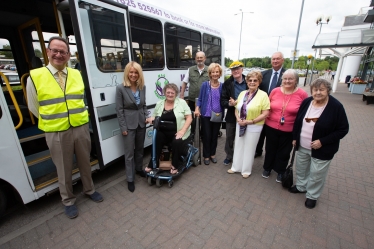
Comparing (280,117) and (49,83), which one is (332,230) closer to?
(280,117)

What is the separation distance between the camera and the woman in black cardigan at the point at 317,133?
7.62ft

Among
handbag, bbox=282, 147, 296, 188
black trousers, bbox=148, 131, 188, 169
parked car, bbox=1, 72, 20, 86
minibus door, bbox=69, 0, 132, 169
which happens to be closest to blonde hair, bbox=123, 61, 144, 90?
minibus door, bbox=69, 0, 132, 169

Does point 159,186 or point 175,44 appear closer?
point 159,186

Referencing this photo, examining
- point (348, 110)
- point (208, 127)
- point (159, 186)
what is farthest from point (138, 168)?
point (348, 110)

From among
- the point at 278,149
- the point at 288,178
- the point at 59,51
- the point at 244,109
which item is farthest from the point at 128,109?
the point at 288,178

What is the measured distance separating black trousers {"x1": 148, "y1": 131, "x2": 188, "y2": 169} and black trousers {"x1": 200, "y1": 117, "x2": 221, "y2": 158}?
576mm

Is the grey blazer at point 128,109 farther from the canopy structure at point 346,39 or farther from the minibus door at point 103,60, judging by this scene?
the canopy structure at point 346,39

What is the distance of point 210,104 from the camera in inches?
139

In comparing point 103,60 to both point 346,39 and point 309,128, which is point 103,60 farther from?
point 346,39

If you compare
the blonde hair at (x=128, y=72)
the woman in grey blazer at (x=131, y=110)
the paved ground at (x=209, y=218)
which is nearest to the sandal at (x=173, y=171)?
the paved ground at (x=209, y=218)

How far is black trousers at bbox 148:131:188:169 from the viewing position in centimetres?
316

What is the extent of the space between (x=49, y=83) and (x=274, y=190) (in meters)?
3.48

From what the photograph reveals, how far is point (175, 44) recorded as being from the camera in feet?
14.5

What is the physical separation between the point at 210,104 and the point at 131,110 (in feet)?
4.79
